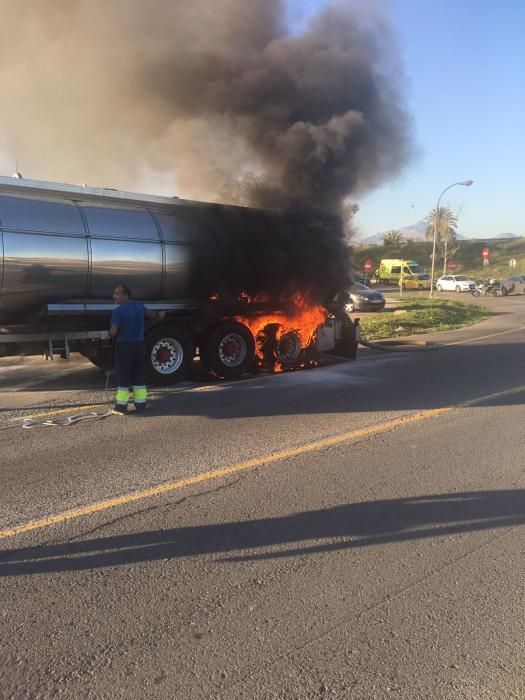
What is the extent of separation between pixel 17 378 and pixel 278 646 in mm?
7856

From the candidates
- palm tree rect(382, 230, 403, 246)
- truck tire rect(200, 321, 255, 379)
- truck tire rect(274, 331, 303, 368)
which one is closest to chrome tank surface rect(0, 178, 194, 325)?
truck tire rect(200, 321, 255, 379)

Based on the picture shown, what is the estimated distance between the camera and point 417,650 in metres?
2.46

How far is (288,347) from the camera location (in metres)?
10.4

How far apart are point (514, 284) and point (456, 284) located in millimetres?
4449

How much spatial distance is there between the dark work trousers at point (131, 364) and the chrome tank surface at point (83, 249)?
5.40 ft

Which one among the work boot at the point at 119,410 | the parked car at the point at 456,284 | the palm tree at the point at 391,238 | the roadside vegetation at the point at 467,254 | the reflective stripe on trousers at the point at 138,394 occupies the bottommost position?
the work boot at the point at 119,410

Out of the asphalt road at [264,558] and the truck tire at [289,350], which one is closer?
the asphalt road at [264,558]

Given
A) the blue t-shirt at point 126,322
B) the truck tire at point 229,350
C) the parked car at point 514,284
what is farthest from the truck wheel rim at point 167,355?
the parked car at point 514,284

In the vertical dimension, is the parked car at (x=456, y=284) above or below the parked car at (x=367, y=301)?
above

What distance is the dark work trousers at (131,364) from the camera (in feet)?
22.2

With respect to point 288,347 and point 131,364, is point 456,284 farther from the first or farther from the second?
point 131,364

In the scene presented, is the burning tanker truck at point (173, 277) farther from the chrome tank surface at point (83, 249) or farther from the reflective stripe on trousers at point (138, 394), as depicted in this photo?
the reflective stripe on trousers at point (138, 394)

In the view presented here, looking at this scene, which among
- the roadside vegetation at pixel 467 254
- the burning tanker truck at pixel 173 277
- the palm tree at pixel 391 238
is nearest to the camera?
the burning tanker truck at pixel 173 277

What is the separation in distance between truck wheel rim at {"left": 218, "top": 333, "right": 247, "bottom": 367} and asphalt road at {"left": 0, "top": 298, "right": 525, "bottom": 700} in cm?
282
